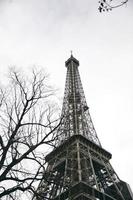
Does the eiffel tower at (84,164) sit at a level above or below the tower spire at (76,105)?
below

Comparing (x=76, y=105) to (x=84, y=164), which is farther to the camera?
(x=76, y=105)

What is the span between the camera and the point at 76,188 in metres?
27.0

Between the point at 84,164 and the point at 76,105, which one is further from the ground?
the point at 76,105

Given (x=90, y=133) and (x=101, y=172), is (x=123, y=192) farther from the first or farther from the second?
(x=90, y=133)

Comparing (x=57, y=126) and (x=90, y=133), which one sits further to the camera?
(x=90, y=133)

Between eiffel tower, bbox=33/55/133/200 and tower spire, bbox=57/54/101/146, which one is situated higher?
tower spire, bbox=57/54/101/146

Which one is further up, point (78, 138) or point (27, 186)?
point (78, 138)

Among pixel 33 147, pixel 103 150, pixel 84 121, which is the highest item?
pixel 84 121

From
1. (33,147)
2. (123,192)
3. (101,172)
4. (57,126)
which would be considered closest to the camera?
(33,147)

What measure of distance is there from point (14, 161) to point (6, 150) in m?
0.41

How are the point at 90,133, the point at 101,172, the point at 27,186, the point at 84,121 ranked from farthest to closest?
1. the point at 84,121
2. the point at 90,133
3. the point at 101,172
4. the point at 27,186

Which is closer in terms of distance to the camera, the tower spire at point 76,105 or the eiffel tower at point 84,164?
the eiffel tower at point 84,164

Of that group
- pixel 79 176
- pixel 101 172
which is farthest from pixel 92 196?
pixel 101 172

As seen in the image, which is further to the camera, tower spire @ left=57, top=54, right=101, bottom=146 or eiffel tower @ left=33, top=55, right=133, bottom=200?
tower spire @ left=57, top=54, right=101, bottom=146
